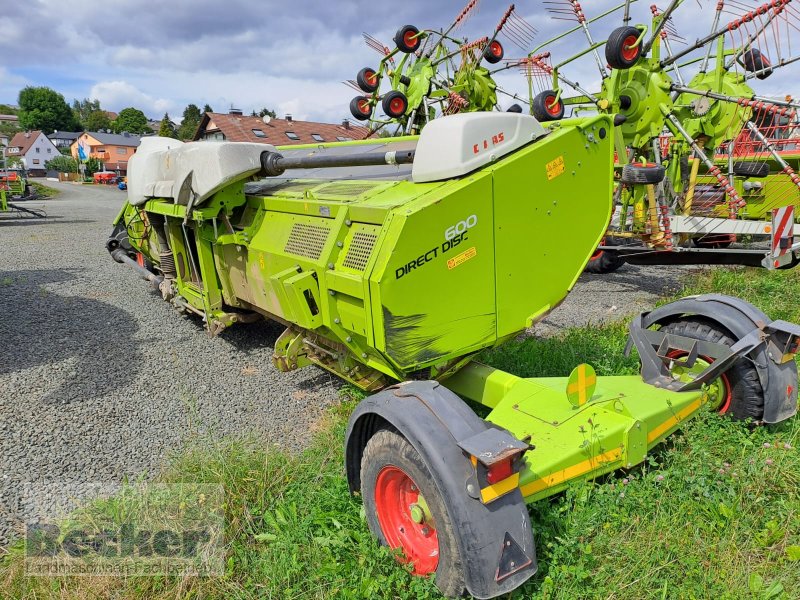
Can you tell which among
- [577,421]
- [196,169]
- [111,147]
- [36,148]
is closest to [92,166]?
[111,147]

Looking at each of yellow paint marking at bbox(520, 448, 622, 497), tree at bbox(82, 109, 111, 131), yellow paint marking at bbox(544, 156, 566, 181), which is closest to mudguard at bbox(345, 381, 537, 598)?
yellow paint marking at bbox(520, 448, 622, 497)

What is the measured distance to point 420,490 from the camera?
87.1 inches

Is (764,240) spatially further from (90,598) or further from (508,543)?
(90,598)

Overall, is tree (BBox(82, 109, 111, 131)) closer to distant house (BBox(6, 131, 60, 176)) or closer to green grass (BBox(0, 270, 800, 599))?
distant house (BBox(6, 131, 60, 176))

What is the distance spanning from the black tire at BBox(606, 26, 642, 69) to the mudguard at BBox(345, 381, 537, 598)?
4.74m

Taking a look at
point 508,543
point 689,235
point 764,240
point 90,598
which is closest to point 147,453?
point 90,598

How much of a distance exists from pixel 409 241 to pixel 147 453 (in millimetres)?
2246

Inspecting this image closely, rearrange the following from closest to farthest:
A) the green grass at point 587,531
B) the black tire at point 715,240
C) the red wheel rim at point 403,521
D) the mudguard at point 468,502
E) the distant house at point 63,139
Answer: the mudguard at point 468,502
the green grass at point 587,531
the red wheel rim at point 403,521
the black tire at point 715,240
the distant house at point 63,139

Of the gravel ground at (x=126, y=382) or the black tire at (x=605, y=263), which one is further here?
the black tire at (x=605, y=263)

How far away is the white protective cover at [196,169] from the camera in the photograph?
13.1ft

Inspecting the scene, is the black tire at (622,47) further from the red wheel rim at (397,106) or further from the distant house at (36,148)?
the distant house at (36,148)

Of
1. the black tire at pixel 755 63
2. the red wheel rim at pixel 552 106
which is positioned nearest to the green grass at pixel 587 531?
the red wheel rim at pixel 552 106

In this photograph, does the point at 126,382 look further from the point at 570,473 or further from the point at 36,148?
the point at 36,148

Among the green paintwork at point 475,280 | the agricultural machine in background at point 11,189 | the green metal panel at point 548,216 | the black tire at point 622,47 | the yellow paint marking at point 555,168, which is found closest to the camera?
the green paintwork at point 475,280
